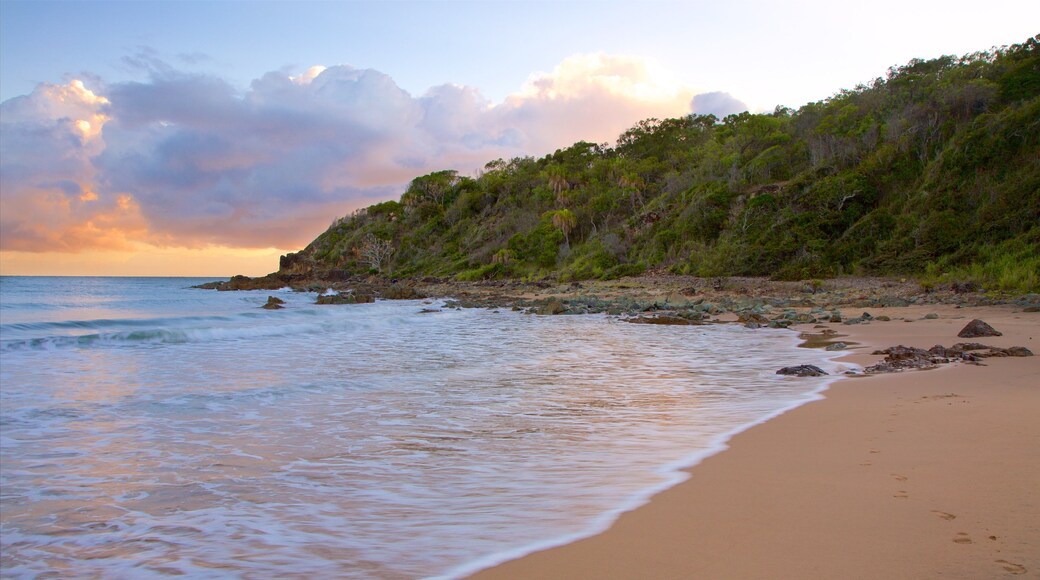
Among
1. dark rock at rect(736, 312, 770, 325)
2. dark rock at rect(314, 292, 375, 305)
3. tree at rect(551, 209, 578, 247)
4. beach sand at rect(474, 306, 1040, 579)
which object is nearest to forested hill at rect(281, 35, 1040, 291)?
tree at rect(551, 209, 578, 247)

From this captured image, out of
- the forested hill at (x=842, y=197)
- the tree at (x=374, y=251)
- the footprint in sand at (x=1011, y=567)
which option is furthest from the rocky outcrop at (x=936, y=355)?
the tree at (x=374, y=251)

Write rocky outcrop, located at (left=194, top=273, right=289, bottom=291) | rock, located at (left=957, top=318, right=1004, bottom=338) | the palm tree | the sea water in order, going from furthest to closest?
1. the palm tree
2. rocky outcrop, located at (left=194, top=273, right=289, bottom=291)
3. rock, located at (left=957, top=318, right=1004, bottom=338)
4. the sea water

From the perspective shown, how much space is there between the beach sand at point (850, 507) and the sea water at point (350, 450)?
Answer: 270 mm

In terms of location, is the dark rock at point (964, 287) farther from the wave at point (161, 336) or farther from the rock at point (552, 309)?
the wave at point (161, 336)

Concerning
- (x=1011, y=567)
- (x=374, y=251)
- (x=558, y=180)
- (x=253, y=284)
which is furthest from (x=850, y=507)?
(x=374, y=251)

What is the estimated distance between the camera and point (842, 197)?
29188 millimetres

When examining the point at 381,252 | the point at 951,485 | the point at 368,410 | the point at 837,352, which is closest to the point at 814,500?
the point at 951,485

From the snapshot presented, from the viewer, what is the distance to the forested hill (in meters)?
23.6

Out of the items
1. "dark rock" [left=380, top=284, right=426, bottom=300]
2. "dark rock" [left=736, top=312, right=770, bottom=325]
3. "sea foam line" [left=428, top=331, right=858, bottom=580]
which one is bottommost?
"sea foam line" [left=428, top=331, right=858, bottom=580]

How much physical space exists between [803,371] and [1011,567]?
5.59m

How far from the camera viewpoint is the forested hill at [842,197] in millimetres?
23594

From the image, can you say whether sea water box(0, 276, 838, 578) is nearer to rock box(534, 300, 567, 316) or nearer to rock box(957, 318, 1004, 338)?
rock box(957, 318, 1004, 338)

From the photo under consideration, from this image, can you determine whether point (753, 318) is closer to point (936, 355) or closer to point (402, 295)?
point (936, 355)

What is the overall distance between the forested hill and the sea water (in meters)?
15.4
